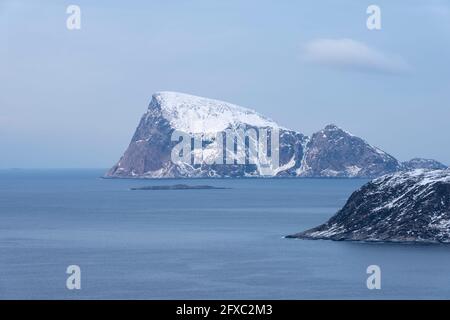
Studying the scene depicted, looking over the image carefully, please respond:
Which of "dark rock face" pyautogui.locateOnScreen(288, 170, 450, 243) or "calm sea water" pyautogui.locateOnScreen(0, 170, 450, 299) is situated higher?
"dark rock face" pyautogui.locateOnScreen(288, 170, 450, 243)

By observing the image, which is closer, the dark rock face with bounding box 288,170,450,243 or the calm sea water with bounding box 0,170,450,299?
the calm sea water with bounding box 0,170,450,299

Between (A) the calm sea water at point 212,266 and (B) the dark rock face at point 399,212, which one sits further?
(B) the dark rock face at point 399,212

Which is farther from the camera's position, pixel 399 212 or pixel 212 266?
pixel 399 212

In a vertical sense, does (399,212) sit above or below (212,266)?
above

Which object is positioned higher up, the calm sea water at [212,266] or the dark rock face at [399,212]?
the dark rock face at [399,212]
